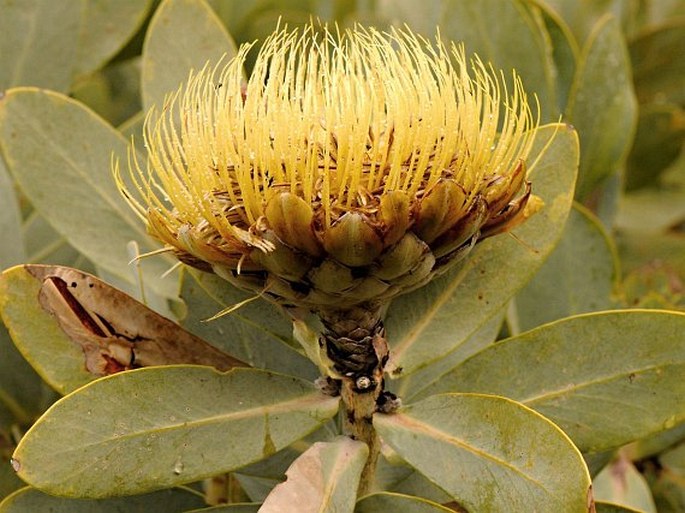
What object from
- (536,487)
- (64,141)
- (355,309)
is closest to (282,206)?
(355,309)

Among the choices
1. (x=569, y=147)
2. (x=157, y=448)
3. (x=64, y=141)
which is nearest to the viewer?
(x=157, y=448)

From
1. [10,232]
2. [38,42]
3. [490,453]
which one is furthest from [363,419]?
[38,42]

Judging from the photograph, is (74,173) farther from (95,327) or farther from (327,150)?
(327,150)

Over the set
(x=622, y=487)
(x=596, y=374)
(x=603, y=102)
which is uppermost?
(x=603, y=102)

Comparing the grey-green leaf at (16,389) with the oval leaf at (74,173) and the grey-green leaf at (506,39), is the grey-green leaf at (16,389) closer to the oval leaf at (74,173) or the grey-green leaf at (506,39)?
the oval leaf at (74,173)

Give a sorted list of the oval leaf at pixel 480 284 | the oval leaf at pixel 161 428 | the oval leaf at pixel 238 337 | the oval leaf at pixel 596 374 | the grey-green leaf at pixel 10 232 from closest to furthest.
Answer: the oval leaf at pixel 161 428 < the oval leaf at pixel 596 374 < the oval leaf at pixel 480 284 < the oval leaf at pixel 238 337 < the grey-green leaf at pixel 10 232

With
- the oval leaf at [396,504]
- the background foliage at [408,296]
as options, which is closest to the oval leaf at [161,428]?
the background foliage at [408,296]

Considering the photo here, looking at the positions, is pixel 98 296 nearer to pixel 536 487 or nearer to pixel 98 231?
pixel 98 231
